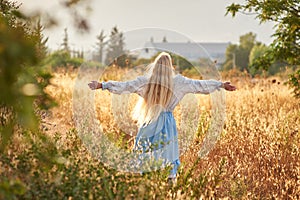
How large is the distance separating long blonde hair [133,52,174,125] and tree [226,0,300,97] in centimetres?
244

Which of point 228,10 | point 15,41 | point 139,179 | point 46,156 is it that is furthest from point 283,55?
point 15,41

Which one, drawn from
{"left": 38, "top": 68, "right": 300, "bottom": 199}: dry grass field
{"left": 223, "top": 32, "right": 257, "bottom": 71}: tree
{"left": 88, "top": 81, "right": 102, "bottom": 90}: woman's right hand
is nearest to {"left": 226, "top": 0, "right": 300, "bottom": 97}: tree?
{"left": 38, "top": 68, "right": 300, "bottom": 199}: dry grass field

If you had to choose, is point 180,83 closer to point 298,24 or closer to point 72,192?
point 72,192

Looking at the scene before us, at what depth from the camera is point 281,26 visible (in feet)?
22.5

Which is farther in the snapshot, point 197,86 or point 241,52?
point 241,52

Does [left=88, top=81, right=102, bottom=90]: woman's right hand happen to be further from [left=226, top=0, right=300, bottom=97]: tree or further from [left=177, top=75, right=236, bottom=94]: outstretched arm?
[left=226, top=0, right=300, bottom=97]: tree

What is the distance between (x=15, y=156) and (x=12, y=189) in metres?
0.79

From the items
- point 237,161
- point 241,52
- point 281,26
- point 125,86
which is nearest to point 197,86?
point 125,86

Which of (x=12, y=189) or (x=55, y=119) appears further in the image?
(x=55, y=119)

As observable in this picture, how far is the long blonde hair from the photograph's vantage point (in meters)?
4.25

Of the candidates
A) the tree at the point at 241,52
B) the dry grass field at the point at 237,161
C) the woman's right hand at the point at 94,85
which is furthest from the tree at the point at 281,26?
the tree at the point at 241,52

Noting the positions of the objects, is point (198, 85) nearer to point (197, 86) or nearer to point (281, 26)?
point (197, 86)

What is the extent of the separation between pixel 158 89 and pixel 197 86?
38 cm

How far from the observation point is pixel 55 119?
6891mm
